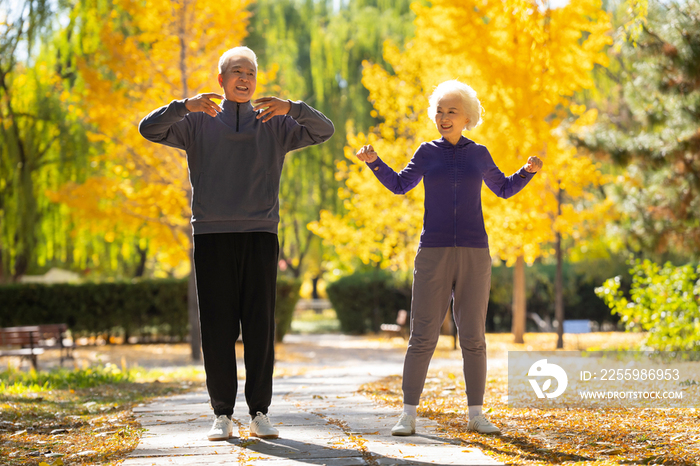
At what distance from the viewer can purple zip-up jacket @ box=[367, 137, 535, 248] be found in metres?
3.22

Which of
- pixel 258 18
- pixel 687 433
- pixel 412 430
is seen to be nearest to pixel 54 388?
pixel 412 430

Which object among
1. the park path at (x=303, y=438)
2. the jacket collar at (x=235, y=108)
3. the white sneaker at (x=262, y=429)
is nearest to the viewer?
the park path at (x=303, y=438)

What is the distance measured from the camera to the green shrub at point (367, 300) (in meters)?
16.0

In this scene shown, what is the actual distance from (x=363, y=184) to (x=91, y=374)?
6.38 m

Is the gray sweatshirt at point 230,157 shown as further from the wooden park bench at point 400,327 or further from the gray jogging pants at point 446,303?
the wooden park bench at point 400,327

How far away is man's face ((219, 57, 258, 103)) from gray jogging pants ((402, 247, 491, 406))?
113 centimetres

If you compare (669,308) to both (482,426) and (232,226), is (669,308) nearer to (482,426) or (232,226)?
(482,426)

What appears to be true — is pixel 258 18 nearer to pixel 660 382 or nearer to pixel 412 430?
pixel 660 382

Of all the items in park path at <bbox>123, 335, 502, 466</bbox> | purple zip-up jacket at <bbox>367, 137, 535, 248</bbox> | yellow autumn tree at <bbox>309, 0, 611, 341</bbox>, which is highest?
yellow autumn tree at <bbox>309, 0, 611, 341</bbox>

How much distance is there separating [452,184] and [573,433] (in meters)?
1.27

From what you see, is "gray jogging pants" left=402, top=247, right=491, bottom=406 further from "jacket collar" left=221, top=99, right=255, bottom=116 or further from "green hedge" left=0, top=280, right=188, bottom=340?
"green hedge" left=0, top=280, right=188, bottom=340

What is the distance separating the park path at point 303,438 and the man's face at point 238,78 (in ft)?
5.18

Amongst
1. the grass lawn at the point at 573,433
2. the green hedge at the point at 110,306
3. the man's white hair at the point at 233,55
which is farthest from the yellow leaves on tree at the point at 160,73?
the man's white hair at the point at 233,55

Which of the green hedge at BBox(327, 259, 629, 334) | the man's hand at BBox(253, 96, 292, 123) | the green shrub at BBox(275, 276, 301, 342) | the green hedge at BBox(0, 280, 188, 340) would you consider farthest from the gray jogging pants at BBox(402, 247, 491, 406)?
the green hedge at BBox(327, 259, 629, 334)
